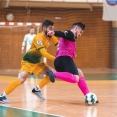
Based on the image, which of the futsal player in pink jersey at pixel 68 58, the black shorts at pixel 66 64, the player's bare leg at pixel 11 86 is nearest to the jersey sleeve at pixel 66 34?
the futsal player in pink jersey at pixel 68 58

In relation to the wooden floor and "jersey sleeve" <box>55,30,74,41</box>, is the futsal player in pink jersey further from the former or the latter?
the wooden floor

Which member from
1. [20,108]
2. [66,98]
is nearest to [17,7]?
[66,98]

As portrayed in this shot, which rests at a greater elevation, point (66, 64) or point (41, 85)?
point (66, 64)

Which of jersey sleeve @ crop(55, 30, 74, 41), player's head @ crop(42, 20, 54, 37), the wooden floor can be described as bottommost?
the wooden floor

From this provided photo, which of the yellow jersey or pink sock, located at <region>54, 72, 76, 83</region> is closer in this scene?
pink sock, located at <region>54, 72, 76, 83</region>

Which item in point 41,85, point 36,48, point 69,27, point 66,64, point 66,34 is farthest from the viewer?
point 69,27

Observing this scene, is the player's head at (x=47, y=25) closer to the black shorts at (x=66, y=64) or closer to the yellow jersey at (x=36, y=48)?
the yellow jersey at (x=36, y=48)

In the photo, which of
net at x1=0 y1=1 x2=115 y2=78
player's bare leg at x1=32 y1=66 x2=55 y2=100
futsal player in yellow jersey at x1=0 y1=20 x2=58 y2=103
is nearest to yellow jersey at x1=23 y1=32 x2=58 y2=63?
futsal player in yellow jersey at x1=0 y1=20 x2=58 y2=103

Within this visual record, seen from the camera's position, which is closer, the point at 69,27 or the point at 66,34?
the point at 66,34

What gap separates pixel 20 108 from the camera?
7.61m

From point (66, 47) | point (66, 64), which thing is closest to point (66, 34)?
point (66, 47)

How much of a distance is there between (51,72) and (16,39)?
38.7 ft

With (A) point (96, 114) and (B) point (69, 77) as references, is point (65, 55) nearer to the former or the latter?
(B) point (69, 77)

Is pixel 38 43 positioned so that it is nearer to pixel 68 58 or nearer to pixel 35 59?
pixel 35 59
